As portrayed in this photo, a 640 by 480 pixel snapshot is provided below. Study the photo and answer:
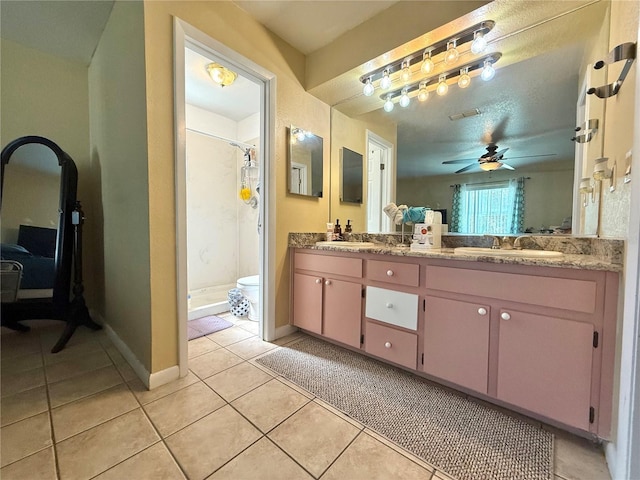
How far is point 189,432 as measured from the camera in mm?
1129

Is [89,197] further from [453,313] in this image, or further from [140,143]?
[453,313]

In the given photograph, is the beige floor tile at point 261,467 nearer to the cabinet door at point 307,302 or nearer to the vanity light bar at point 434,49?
the cabinet door at point 307,302

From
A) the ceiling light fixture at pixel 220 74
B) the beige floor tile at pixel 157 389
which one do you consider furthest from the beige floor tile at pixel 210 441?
the ceiling light fixture at pixel 220 74

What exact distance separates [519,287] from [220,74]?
9.17 feet

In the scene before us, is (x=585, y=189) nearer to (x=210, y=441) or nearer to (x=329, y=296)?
(x=329, y=296)

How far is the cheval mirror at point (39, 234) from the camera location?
6.42ft

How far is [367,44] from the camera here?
6.08 ft

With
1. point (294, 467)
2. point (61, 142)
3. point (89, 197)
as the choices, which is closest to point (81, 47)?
point (61, 142)

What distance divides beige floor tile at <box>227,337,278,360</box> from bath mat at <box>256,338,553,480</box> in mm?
115

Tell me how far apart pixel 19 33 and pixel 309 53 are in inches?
89.5

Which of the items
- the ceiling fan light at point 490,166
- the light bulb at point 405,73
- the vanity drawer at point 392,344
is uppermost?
the light bulb at point 405,73

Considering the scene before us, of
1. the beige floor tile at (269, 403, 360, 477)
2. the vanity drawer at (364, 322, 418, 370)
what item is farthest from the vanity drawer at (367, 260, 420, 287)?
the beige floor tile at (269, 403, 360, 477)

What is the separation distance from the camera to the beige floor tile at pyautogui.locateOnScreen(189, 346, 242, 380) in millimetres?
1622

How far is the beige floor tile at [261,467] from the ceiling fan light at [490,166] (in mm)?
1997
